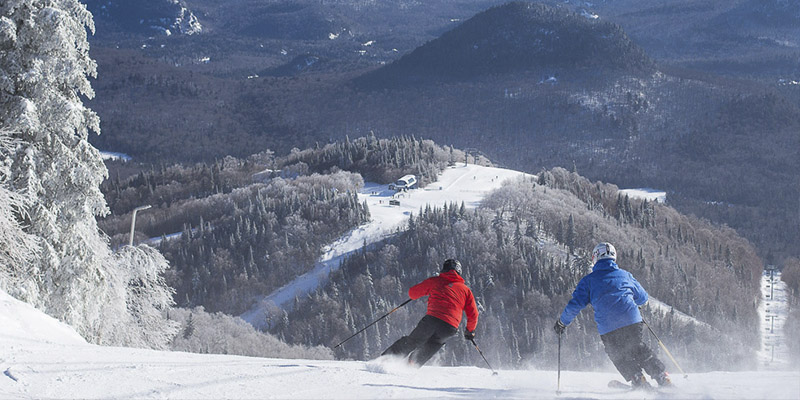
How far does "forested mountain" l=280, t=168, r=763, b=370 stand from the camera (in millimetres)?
68062

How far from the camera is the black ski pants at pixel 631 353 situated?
42.7 feet

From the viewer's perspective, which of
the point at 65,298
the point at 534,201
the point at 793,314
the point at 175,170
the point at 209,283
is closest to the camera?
the point at 65,298

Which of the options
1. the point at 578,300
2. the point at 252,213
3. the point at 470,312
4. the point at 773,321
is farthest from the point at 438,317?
the point at 773,321

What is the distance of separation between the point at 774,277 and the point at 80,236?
381 ft

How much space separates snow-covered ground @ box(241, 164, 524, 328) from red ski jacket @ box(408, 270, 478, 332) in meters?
60.9

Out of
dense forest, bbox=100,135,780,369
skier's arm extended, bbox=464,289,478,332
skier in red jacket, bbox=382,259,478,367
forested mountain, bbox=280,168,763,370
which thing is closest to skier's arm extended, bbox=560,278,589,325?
skier in red jacket, bbox=382,259,478,367

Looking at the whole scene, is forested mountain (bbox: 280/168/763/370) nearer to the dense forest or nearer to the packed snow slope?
the dense forest

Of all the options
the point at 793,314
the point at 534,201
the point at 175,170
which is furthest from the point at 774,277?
the point at 175,170

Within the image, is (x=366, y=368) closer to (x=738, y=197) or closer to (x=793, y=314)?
(x=793, y=314)

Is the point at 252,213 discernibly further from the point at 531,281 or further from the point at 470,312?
the point at 470,312

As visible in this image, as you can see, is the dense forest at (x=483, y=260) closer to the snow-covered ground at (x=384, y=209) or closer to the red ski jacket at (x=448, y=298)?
the snow-covered ground at (x=384, y=209)

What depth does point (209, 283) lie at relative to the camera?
83.6m

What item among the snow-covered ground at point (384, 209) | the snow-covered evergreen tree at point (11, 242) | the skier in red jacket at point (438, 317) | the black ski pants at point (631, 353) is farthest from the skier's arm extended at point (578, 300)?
the snow-covered ground at point (384, 209)

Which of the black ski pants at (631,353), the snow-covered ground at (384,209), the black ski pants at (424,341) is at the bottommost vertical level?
the snow-covered ground at (384,209)
